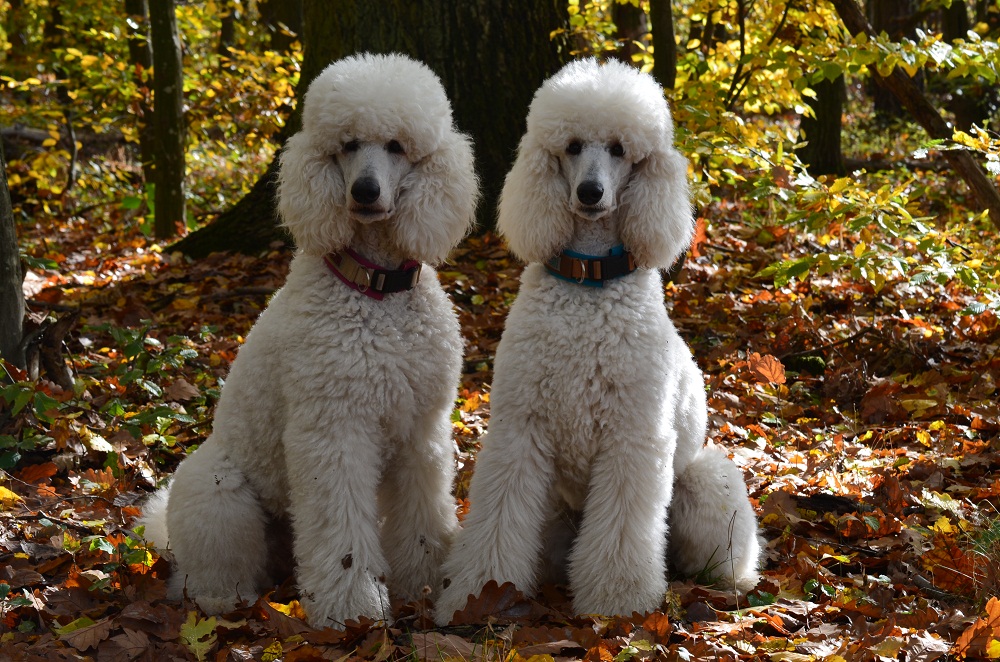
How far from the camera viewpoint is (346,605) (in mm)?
2682

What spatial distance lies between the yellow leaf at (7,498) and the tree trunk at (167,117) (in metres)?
5.03

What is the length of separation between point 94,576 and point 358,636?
1.00 meters

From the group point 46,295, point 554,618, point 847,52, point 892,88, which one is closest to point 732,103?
point 892,88

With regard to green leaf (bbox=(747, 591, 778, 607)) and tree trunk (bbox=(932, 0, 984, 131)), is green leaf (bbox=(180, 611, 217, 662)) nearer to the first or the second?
green leaf (bbox=(747, 591, 778, 607))

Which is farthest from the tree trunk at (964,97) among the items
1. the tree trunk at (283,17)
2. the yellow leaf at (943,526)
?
the yellow leaf at (943,526)

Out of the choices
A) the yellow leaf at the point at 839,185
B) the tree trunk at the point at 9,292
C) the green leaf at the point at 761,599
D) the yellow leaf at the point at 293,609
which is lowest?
the yellow leaf at the point at 293,609

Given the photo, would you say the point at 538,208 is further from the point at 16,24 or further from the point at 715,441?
the point at 16,24

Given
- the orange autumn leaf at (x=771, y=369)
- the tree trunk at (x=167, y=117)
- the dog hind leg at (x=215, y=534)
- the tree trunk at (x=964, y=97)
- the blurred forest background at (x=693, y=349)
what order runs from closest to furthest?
the blurred forest background at (x=693, y=349) < the dog hind leg at (x=215, y=534) < the orange autumn leaf at (x=771, y=369) < the tree trunk at (x=167, y=117) < the tree trunk at (x=964, y=97)

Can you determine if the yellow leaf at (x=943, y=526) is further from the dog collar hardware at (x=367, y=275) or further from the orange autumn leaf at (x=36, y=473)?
the orange autumn leaf at (x=36, y=473)

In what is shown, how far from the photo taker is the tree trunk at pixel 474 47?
18.1 feet

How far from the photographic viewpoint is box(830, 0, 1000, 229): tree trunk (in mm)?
4910

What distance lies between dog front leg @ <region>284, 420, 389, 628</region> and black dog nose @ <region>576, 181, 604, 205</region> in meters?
0.98

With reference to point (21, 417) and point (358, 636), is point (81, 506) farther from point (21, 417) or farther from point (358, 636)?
point (358, 636)

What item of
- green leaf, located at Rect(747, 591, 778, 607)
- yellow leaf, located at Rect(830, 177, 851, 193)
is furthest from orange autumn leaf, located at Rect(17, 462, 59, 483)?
yellow leaf, located at Rect(830, 177, 851, 193)
